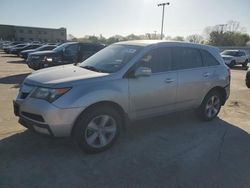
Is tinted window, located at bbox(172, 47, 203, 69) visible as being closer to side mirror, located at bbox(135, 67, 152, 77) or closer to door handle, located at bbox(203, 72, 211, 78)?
door handle, located at bbox(203, 72, 211, 78)

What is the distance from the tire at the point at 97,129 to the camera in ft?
12.7

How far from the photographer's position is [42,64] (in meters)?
12.8

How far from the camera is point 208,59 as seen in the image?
571cm

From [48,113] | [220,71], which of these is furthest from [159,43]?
[48,113]

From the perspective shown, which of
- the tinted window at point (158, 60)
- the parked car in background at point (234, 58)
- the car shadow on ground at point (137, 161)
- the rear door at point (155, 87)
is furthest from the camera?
the parked car in background at point (234, 58)

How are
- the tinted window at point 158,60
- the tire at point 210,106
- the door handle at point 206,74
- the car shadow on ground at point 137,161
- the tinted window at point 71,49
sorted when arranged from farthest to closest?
the tinted window at point 71,49 → the tire at point 210,106 → the door handle at point 206,74 → the tinted window at point 158,60 → the car shadow on ground at point 137,161

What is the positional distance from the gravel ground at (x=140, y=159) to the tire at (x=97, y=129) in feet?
0.53

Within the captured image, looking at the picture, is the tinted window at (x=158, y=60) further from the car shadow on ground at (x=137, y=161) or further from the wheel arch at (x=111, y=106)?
the car shadow on ground at (x=137, y=161)

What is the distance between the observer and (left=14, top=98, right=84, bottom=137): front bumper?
3.62m

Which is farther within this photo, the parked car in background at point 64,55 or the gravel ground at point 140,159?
the parked car in background at point 64,55

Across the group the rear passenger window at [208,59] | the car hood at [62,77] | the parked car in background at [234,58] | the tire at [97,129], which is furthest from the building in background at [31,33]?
the tire at [97,129]

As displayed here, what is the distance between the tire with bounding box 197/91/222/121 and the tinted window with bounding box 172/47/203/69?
82cm

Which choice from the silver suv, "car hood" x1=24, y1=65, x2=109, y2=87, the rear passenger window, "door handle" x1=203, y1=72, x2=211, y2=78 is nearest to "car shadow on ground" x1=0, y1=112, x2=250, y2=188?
the silver suv

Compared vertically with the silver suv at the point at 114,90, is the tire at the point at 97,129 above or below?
below
